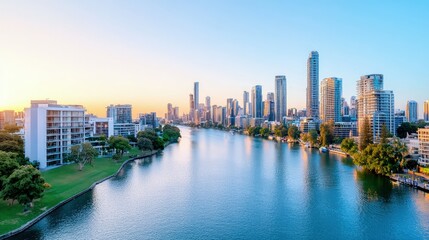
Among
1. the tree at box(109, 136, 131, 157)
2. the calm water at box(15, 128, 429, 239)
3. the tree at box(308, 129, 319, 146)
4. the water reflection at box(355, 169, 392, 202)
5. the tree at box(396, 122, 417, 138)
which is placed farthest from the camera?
the tree at box(308, 129, 319, 146)

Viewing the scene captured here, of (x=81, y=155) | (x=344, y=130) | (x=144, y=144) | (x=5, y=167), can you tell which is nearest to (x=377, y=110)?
(x=344, y=130)

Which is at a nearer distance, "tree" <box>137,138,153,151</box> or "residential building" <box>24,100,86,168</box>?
"residential building" <box>24,100,86,168</box>

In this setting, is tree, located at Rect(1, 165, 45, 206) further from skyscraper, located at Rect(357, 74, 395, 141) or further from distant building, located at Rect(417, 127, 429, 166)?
skyscraper, located at Rect(357, 74, 395, 141)

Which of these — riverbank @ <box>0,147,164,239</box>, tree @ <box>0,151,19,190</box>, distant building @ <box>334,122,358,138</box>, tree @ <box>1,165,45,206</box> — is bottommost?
riverbank @ <box>0,147,164,239</box>

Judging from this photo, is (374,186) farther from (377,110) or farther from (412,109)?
(412,109)

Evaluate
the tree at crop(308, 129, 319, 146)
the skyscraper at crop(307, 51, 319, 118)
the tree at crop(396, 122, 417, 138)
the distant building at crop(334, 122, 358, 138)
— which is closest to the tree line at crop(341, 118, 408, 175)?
the tree at crop(308, 129, 319, 146)

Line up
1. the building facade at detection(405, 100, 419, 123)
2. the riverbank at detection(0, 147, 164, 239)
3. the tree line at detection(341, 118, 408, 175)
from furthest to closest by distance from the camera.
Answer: the building facade at detection(405, 100, 419, 123), the tree line at detection(341, 118, 408, 175), the riverbank at detection(0, 147, 164, 239)

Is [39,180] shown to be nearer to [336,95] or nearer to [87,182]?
[87,182]

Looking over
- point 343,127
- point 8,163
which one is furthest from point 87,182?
point 343,127

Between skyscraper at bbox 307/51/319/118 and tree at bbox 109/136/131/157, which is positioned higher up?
skyscraper at bbox 307/51/319/118
